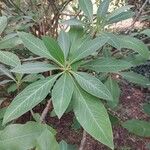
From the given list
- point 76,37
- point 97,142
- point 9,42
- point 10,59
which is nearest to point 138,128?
point 76,37

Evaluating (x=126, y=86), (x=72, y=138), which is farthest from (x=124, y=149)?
(x=126, y=86)

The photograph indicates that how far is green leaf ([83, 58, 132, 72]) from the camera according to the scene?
1.19m

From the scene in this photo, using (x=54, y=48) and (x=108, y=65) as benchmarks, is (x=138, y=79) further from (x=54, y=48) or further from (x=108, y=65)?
(x=54, y=48)

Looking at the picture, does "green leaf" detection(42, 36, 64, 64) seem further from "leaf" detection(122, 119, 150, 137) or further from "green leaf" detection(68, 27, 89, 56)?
"leaf" detection(122, 119, 150, 137)

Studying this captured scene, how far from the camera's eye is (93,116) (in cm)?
109

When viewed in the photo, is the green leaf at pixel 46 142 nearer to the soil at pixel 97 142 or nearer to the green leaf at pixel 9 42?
the green leaf at pixel 9 42

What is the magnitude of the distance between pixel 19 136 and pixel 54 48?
30cm

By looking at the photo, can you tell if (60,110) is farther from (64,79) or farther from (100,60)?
(100,60)

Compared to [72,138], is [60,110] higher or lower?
higher

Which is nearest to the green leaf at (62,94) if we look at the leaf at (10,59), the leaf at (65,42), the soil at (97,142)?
the leaf at (65,42)

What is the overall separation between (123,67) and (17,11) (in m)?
1.33

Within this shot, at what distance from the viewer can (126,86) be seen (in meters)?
4.05

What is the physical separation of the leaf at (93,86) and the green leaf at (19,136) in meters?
0.19

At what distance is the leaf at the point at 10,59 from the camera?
136cm
